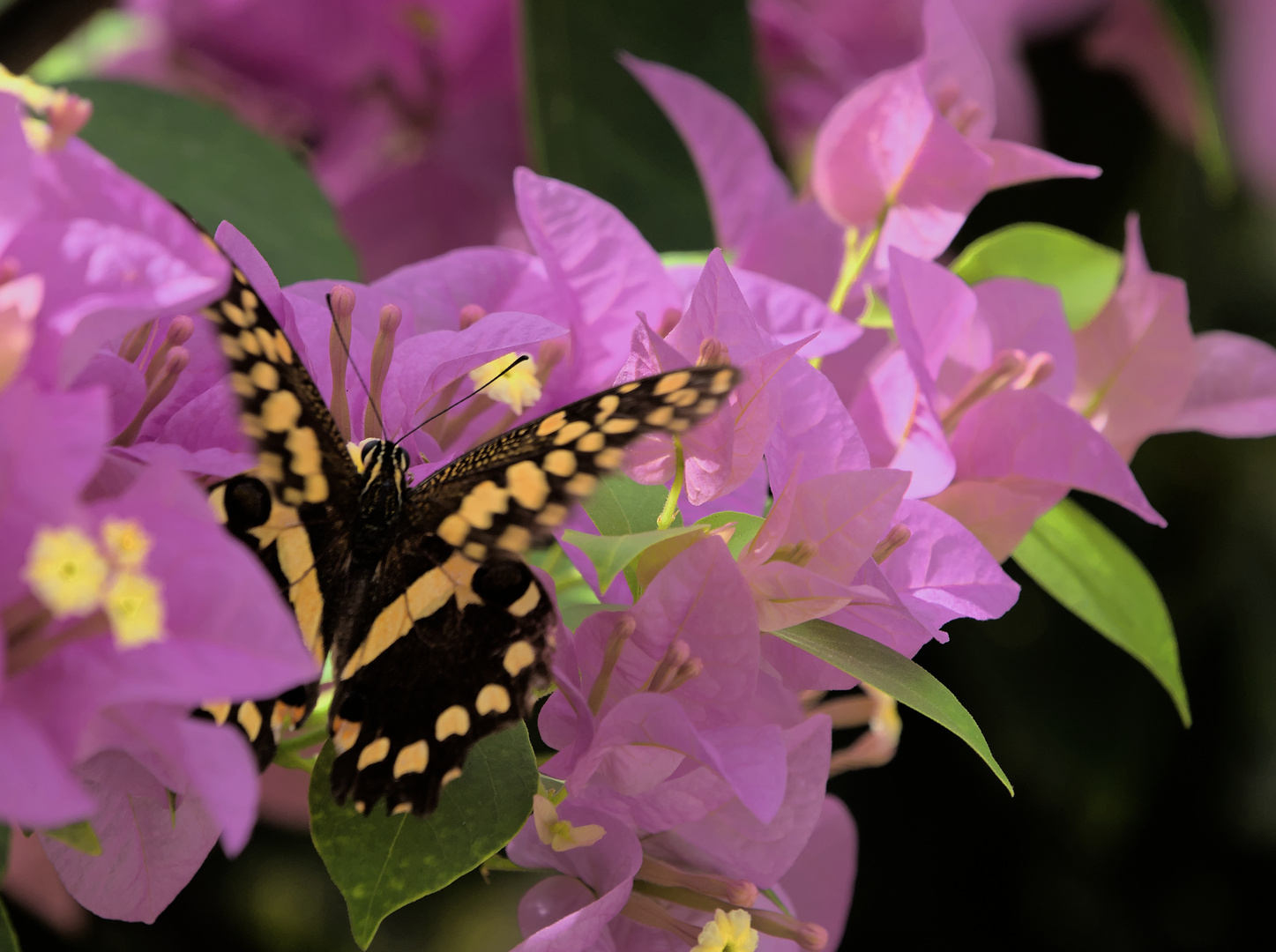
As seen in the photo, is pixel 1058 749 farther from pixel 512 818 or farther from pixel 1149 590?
A: pixel 512 818

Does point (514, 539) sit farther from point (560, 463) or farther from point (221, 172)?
point (221, 172)

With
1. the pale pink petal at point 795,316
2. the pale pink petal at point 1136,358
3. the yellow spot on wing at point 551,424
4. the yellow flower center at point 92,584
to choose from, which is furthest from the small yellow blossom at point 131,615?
the pale pink petal at point 1136,358

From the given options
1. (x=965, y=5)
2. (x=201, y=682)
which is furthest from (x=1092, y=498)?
(x=201, y=682)

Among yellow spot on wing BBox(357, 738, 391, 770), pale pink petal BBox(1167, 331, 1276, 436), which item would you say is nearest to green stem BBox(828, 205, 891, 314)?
pale pink petal BBox(1167, 331, 1276, 436)

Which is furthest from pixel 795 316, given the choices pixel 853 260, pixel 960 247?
pixel 960 247

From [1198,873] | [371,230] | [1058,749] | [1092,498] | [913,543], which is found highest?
[913,543]

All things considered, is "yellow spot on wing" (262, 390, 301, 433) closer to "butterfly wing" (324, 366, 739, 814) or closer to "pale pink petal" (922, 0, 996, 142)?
"butterfly wing" (324, 366, 739, 814)
